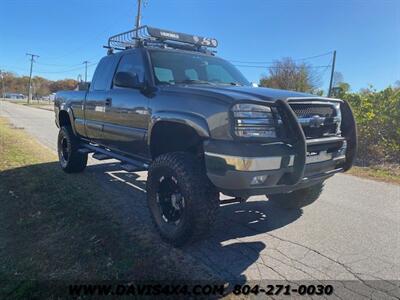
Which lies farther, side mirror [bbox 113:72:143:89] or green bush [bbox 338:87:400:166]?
green bush [bbox 338:87:400:166]

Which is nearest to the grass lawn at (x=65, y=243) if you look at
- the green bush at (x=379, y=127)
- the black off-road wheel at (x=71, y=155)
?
the black off-road wheel at (x=71, y=155)

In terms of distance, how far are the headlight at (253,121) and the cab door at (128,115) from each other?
1392mm

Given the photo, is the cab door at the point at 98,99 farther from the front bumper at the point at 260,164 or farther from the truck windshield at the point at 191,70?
the front bumper at the point at 260,164

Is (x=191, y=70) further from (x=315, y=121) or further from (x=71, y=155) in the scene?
(x=71, y=155)

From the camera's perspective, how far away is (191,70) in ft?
15.2

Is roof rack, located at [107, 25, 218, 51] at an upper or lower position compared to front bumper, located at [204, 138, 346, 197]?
upper

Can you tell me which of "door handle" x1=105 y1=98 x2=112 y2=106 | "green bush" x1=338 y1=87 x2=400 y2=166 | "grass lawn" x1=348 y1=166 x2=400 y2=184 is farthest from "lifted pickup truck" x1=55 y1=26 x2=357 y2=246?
"green bush" x1=338 y1=87 x2=400 y2=166

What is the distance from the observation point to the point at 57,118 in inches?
297

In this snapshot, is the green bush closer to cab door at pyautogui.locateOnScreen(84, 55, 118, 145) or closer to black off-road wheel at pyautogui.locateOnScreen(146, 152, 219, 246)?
cab door at pyautogui.locateOnScreen(84, 55, 118, 145)

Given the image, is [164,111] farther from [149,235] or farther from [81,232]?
[81,232]

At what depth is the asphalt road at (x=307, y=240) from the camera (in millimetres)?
3256

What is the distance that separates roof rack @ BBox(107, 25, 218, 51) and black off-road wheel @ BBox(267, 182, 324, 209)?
2.65 metres

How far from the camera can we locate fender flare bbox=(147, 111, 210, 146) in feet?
10.6

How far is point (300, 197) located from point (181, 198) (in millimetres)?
1819
